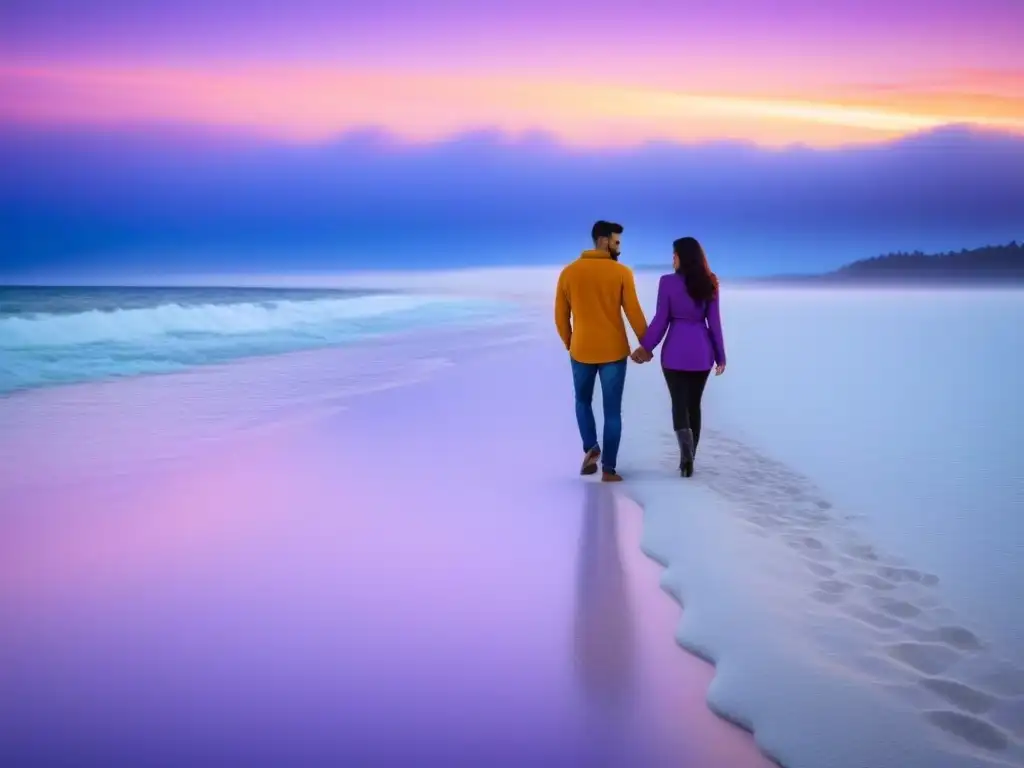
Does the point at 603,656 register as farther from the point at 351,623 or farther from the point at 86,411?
the point at 86,411

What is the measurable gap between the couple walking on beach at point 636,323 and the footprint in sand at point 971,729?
315cm

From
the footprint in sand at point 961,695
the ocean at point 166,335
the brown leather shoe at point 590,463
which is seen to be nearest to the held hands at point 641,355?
the brown leather shoe at point 590,463

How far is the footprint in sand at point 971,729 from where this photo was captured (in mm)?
2441

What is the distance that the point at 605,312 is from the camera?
5637 millimetres

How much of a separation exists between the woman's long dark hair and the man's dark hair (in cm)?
42

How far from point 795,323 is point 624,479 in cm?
1871

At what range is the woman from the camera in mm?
5516

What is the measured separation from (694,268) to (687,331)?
1.40 ft

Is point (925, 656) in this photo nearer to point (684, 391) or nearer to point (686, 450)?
point (686, 450)

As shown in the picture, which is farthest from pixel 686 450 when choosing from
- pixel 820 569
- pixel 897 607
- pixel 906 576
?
pixel 897 607

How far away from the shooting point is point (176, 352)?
1623 centimetres

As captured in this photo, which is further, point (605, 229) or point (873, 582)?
point (605, 229)

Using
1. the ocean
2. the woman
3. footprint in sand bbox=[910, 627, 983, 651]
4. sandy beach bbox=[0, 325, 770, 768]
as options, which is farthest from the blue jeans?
the ocean

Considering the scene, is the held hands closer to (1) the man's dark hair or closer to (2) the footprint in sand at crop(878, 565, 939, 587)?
(1) the man's dark hair
